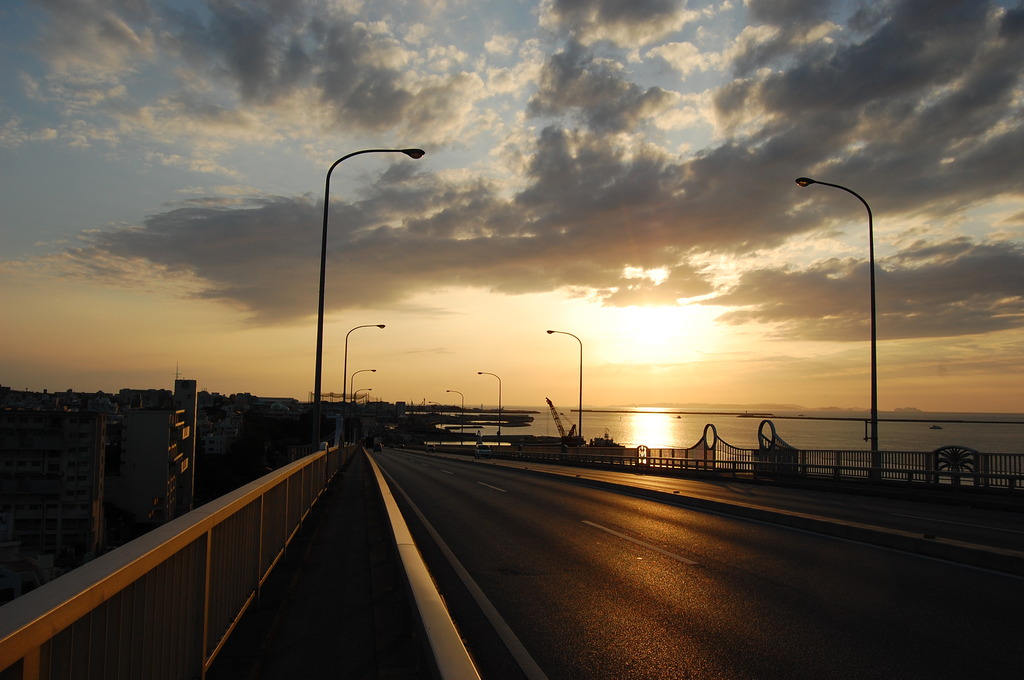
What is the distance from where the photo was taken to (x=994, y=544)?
11914 millimetres

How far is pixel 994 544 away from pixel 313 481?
41.9 feet

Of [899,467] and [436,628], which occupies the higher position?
[436,628]

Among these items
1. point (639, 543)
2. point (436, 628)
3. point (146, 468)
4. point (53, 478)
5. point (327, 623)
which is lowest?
point (146, 468)

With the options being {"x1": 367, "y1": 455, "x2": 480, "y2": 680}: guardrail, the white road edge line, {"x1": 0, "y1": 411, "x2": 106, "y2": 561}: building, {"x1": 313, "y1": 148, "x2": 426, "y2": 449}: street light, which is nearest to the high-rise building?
{"x1": 0, "y1": 411, "x2": 106, "y2": 561}: building

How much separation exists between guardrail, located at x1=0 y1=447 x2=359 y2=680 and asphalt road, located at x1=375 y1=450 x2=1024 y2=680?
2147 mm

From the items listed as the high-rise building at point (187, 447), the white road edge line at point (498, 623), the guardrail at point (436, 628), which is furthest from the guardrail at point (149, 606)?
the high-rise building at point (187, 447)

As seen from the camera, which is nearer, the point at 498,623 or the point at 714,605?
the point at 498,623

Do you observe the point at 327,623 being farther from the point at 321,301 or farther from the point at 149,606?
the point at 321,301

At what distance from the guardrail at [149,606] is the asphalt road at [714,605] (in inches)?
84.5

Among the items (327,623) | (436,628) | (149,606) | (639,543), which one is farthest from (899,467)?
(149,606)

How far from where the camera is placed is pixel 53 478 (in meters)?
44.3

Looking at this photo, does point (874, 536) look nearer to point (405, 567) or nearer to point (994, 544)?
point (994, 544)

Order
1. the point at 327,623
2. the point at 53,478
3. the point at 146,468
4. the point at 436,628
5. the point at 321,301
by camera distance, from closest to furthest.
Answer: the point at 436,628 < the point at 327,623 < the point at 321,301 < the point at 53,478 < the point at 146,468

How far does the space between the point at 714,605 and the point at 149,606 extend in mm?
5977
